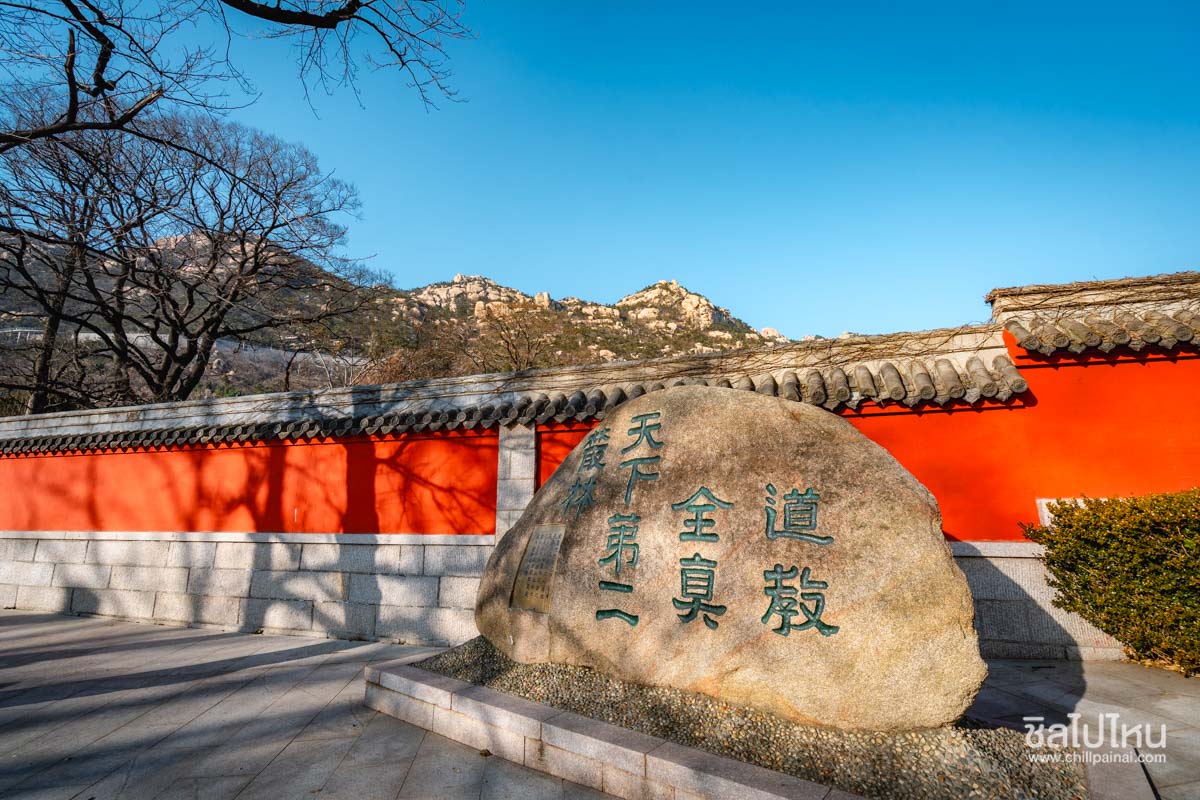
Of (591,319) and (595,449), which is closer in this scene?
(595,449)

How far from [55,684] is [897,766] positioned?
23.7 ft

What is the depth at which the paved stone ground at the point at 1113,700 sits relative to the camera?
3.20 meters

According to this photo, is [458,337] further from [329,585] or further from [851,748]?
[851,748]

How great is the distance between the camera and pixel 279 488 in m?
7.93

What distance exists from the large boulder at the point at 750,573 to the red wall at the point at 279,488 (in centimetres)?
283

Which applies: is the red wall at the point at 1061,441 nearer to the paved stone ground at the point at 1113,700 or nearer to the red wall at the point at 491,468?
the red wall at the point at 491,468

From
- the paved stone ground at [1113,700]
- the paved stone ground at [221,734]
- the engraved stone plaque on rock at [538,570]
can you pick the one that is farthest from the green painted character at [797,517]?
the paved stone ground at [1113,700]

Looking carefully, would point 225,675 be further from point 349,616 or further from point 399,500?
point 399,500

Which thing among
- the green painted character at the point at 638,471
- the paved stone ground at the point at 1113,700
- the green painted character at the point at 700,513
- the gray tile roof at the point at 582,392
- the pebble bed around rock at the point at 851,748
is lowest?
the paved stone ground at the point at 1113,700

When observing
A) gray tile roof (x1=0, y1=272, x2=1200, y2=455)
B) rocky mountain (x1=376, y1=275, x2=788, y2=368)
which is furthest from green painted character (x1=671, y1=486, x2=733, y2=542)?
rocky mountain (x1=376, y1=275, x2=788, y2=368)

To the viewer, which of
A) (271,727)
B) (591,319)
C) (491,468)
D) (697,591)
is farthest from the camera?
(591,319)

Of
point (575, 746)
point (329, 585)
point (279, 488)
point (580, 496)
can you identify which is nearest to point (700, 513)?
point (580, 496)

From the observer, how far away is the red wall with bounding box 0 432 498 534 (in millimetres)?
7137

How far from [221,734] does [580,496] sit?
10.2 feet
